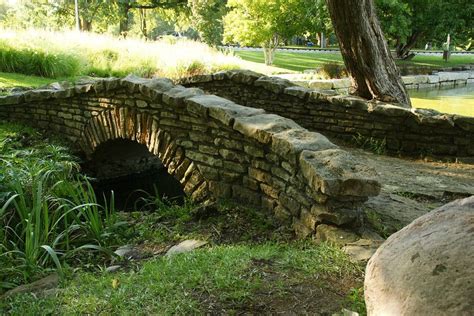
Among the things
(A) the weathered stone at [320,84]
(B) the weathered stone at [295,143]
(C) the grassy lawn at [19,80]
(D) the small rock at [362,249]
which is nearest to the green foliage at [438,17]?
(A) the weathered stone at [320,84]

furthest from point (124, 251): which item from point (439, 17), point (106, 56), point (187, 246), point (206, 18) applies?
point (206, 18)

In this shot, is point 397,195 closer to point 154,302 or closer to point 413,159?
point 413,159

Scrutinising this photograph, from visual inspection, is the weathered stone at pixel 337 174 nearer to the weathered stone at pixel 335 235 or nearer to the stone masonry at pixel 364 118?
the weathered stone at pixel 335 235

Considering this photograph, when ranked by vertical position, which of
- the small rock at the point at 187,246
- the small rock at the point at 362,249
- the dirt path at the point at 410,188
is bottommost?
the small rock at the point at 187,246

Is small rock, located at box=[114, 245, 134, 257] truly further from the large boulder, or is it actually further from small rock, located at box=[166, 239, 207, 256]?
the large boulder

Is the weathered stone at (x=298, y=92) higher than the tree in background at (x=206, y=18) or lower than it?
lower

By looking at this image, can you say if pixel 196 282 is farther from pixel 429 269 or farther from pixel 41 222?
pixel 41 222

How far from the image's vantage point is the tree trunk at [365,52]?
7512 millimetres

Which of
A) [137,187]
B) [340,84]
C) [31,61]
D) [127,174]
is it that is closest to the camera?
[137,187]

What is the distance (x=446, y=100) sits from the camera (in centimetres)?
1410

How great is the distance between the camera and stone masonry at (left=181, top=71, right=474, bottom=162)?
21.3ft

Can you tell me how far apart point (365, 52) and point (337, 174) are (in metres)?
4.65

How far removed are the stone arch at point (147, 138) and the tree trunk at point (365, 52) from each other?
328cm

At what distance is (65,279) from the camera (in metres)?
3.62
